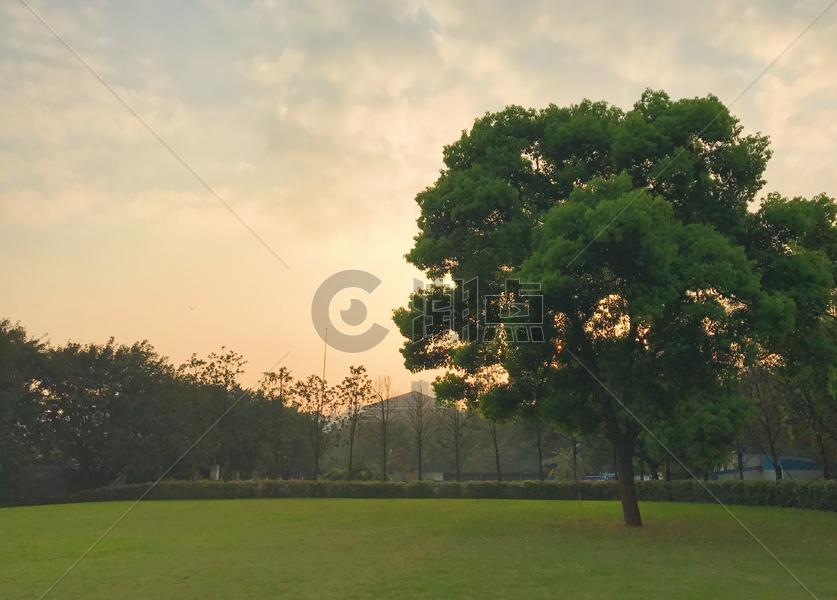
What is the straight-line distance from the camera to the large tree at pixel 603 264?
17.6 m

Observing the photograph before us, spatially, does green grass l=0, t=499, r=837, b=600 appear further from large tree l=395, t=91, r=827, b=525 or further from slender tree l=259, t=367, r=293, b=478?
slender tree l=259, t=367, r=293, b=478

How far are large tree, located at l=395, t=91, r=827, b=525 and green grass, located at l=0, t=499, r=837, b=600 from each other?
4.43m

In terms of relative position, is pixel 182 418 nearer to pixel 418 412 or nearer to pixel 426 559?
pixel 418 412

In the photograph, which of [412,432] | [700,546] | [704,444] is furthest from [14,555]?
[412,432]

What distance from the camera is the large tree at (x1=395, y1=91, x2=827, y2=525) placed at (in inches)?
693

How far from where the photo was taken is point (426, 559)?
51.2 feet

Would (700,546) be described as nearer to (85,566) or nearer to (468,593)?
(468,593)

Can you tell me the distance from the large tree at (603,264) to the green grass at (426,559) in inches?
175

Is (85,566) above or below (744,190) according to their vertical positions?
below

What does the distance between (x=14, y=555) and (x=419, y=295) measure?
14.0 metres

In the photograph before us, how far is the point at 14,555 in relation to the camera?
17.5 meters

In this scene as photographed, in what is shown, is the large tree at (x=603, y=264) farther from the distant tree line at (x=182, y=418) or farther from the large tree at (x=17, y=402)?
the large tree at (x=17, y=402)

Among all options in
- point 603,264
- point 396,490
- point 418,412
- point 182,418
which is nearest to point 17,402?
point 182,418

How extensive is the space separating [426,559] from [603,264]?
9.06 metres
